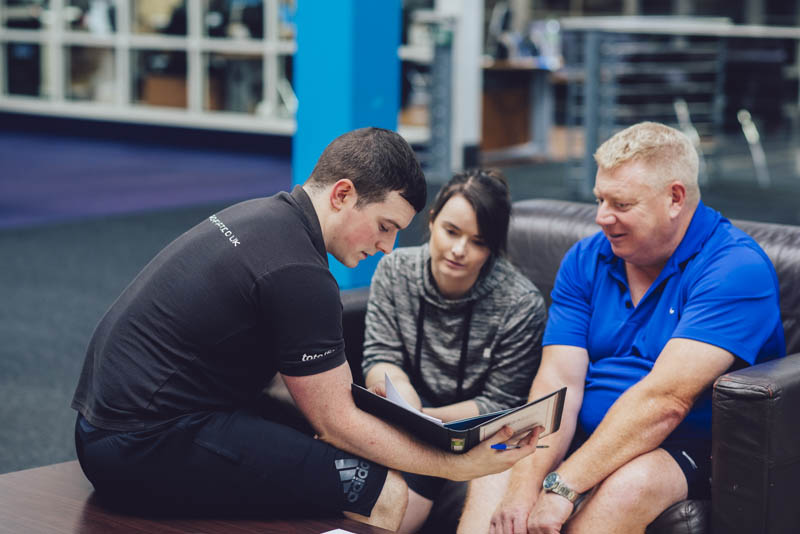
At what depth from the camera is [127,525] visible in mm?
1913

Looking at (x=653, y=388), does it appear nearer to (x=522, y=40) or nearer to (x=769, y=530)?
(x=769, y=530)

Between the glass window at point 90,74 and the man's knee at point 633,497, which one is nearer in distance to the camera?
the man's knee at point 633,497

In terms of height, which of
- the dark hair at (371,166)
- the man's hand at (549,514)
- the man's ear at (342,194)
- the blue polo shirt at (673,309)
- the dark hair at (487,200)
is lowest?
the man's hand at (549,514)

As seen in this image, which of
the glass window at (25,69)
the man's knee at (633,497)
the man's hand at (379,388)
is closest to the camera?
the man's knee at (633,497)

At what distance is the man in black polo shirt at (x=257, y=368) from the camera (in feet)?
5.97

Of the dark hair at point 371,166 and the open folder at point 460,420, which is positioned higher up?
the dark hair at point 371,166

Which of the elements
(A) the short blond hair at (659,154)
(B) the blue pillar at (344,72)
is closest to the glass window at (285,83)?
(B) the blue pillar at (344,72)

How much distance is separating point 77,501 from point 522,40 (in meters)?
9.53

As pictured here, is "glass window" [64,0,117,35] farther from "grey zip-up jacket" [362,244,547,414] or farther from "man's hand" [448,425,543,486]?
"man's hand" [448,425,543,486]

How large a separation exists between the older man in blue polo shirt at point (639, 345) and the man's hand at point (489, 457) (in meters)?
0.20

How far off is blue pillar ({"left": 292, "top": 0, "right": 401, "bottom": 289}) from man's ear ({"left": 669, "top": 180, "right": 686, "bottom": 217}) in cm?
225

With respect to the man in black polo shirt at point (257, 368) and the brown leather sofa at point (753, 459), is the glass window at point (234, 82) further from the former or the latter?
the brown leather sofa at point (753, 459)

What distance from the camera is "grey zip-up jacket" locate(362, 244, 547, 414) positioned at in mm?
2477

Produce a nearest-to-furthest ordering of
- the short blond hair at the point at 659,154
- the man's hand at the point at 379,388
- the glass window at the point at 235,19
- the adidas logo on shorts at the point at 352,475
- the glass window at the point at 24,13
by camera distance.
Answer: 1. the adidas logo on shorts at the point at 352,475
2. the short blond hair at the point at 659,154
3. the man's hand at the point at 379,388
4. the glass window at the point at 235,19
5. the glass window at the point at 24,13
